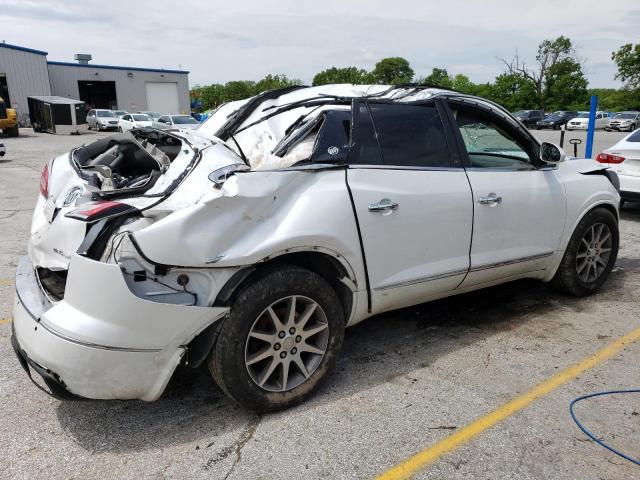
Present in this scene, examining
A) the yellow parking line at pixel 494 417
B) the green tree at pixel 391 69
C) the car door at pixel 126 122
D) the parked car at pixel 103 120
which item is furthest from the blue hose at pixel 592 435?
the green tree at pixel 391 69

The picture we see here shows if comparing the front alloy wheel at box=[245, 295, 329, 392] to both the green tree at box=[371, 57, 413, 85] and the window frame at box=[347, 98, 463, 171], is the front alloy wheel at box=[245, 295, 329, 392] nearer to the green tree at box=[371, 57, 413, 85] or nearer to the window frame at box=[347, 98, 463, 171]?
the window frame at box=[347, 98, 463, 171]

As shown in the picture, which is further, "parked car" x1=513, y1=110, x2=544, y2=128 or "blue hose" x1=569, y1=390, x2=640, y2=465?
"parked car" x1=513, y1=110, x2=544, y2=128

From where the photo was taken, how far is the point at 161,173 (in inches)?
115

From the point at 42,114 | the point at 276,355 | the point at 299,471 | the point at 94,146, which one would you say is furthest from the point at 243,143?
the point at 42,114

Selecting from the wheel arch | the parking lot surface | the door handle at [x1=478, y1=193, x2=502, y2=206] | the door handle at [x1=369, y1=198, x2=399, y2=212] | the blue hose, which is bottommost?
the blue hose

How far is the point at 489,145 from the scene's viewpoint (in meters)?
4.29

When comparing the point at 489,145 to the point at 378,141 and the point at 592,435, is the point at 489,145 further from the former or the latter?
the point at 592,435

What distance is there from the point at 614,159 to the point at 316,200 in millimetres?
6800

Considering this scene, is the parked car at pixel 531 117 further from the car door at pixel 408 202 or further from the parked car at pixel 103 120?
the car door at pixel 408 202

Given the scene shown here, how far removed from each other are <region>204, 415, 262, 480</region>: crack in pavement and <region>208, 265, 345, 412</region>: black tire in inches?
3.3

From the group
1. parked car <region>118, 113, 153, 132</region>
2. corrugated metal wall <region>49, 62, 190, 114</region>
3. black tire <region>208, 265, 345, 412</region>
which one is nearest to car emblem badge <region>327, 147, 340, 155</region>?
black tire <region>208, 265, 345, 412</region>

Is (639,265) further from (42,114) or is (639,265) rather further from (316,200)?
(42,114)

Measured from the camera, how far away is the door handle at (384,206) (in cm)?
305

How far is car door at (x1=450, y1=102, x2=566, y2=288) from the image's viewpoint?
3.65 meters
